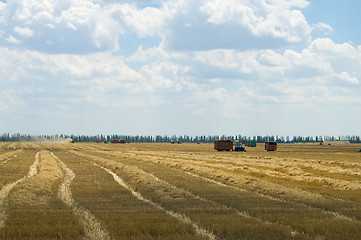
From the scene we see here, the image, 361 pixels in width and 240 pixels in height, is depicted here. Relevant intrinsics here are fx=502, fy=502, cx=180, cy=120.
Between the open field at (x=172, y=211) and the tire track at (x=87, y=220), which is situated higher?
the open field at (x=172, y=211)

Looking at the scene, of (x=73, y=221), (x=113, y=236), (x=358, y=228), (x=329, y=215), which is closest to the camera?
(x=113, y=236)

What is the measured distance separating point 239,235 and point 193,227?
5.74 ft

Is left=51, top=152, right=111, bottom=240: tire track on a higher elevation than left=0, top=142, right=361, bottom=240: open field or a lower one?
lower

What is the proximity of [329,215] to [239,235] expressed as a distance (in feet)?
18.7

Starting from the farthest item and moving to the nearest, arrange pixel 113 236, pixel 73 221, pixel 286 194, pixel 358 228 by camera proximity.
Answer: pixel 286 194, pixel 73 221, pixel 358 228, pixel 113 236

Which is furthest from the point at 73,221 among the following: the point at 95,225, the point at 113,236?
the point at 113,236

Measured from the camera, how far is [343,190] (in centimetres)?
2902

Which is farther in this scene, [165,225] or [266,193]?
[266,193]

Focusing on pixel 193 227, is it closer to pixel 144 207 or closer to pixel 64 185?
pixel 144 207

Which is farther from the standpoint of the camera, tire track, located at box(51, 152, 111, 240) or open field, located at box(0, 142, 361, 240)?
open field, located at box(0, 142, 361, 240)

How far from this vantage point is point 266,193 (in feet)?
84.8

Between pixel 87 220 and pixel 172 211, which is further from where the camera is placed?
pixel 172 211

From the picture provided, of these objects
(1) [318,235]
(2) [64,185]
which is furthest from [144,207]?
(2) [64,185]

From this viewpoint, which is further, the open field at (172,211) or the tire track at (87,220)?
the open field at (172,211)
